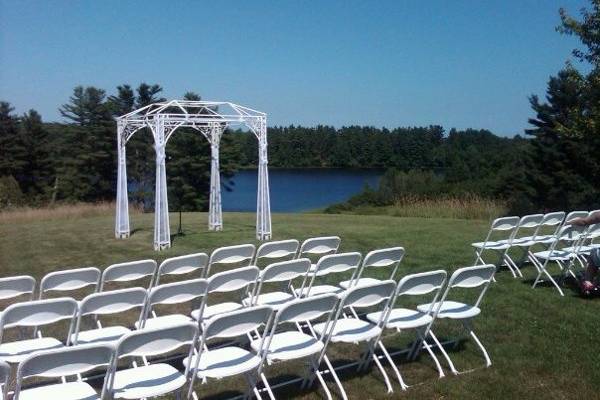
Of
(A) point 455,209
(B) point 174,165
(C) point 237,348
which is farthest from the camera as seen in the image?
(B) point 174,165

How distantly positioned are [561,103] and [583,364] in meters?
34.2

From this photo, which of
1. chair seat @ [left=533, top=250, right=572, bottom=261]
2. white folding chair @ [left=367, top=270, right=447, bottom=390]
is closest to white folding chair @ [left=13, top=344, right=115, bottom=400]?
white folding chair @ [left=367, top=270, right=447, bottom=390]

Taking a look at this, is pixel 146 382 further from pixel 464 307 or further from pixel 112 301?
pixel 464 307

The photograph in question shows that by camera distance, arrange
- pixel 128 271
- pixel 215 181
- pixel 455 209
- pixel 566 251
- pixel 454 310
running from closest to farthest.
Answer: pixel 454 310 → pixel 128 271 → pixel 566 251 → pixel 215 181 → pixel 455 209

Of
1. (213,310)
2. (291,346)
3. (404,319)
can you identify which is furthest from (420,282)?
(213,310)

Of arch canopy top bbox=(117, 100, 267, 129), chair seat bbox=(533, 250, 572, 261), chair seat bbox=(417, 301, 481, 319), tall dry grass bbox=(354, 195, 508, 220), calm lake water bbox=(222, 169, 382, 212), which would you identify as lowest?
calm lake water bbox=(222, 169, 382, 212)

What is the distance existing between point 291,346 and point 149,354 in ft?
3.40

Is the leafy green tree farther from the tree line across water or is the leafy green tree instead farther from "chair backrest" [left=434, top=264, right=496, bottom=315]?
"chair backrest" [left=434, top=264, right=496, bottom=315]

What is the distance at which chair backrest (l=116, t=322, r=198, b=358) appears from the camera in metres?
3.23

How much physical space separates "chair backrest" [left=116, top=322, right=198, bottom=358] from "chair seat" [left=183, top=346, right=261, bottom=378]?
0.25 meters

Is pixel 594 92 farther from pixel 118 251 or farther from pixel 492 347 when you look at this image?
pixel 118 251

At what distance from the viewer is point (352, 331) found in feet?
14.4

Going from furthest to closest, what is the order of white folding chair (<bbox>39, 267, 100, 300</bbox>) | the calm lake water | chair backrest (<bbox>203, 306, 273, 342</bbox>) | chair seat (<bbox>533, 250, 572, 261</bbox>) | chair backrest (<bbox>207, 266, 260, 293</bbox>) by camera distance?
the calm lake water, chair seat (<bbox>533, 250, 572, 261</bbox>), white folding chair (<bbox>39, 267, 100, 300</bbox>), chair backrest (<bbox>207, 266, 260, 293</bbox>), chair backrest (<bbox>203, 306, 273, 342</bbox>)

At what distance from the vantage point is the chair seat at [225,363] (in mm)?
3635
